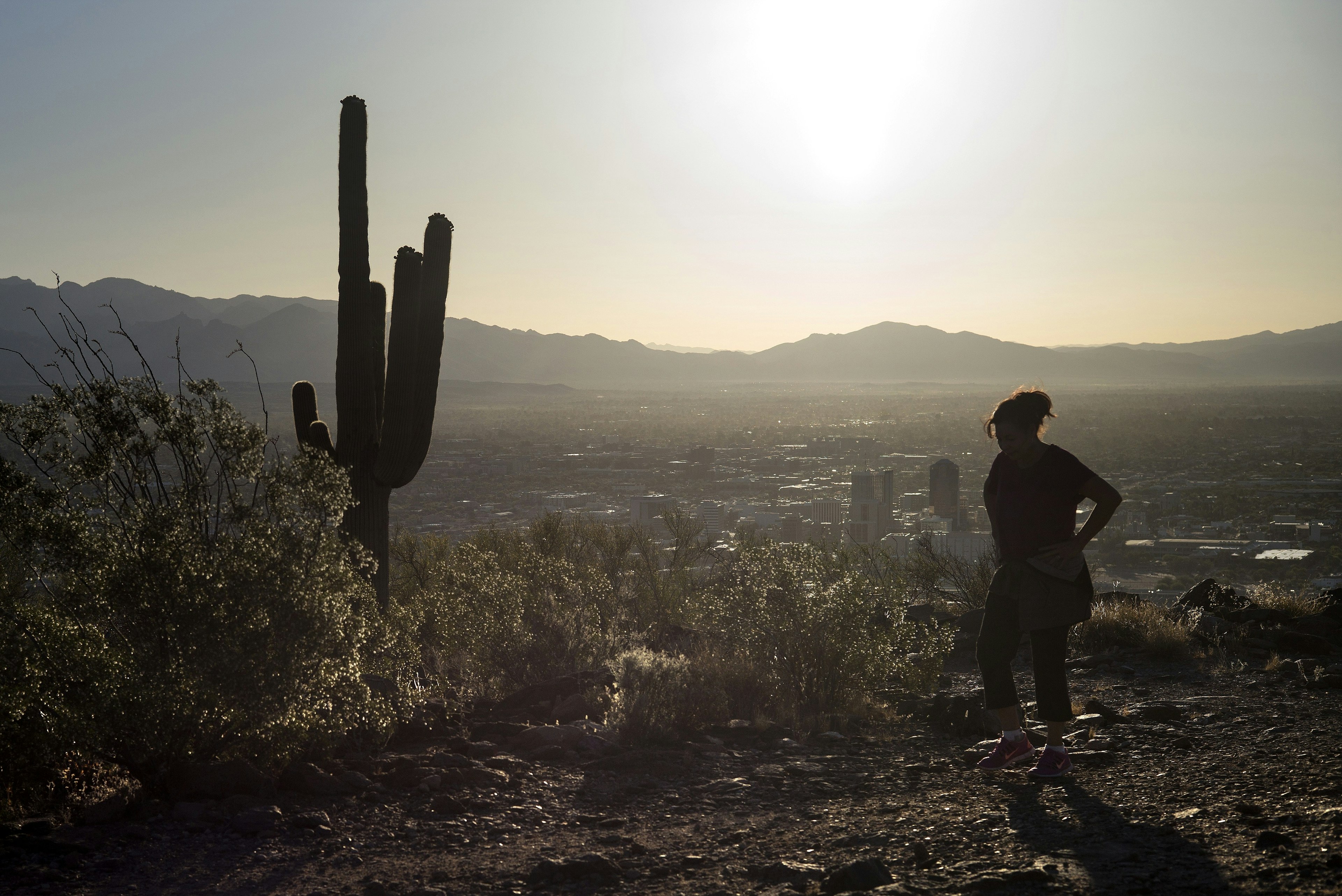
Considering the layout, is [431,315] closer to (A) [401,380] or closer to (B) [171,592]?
(A) [401,380]

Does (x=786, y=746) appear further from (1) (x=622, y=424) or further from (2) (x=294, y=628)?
(1) (x=622, y=424)

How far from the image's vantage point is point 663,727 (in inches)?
216

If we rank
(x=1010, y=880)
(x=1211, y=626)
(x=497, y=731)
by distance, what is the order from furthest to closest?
(x=1211, y=626)
(x=497, y=731)
(x=1010, y=880)

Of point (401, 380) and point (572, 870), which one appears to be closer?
point (572, 870)

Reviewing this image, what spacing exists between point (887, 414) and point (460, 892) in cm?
10141

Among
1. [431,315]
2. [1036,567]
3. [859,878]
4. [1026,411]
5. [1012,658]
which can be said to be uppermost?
[431,315]

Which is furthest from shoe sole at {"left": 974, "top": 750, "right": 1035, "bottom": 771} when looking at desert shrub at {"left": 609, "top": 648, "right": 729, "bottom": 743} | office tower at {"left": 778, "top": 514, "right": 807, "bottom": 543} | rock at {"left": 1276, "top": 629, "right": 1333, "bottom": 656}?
office tower at {"left": 778, "top": 514, "right": 807, "bottom": 543}

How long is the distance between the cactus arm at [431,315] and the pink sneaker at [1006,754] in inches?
224

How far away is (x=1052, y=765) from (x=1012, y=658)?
493mm

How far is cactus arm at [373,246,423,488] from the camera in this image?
8188mm

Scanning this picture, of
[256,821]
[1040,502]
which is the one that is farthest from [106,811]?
[1040,502]

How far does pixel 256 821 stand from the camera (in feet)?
12.8

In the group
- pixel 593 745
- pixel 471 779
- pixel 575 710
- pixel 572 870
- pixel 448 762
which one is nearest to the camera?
pixel 572 870

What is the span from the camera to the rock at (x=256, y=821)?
3.85 metres
